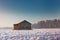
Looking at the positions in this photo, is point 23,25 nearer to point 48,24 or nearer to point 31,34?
point 31,34

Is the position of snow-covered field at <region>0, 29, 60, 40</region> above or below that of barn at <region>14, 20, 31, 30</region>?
below

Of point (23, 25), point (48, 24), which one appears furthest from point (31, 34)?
point (48, 24)

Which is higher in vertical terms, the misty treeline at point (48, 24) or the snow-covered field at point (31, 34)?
the misty treeline at point (48, 24)

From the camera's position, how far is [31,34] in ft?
5.75

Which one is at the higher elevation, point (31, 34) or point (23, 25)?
point (23, 25)

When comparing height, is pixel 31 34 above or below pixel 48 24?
below

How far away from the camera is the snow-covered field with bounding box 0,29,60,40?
1724 millimetres

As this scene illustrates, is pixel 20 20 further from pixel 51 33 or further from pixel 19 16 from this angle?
pixel 51 33

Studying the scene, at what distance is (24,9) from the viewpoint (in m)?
Answer: 1.78

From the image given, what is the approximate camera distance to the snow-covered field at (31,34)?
5.65 feet

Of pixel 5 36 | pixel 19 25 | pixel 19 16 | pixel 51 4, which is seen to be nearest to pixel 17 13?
pixel 19 16

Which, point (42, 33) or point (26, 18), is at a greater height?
point (26, 18)

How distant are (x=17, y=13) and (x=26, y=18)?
156 mm

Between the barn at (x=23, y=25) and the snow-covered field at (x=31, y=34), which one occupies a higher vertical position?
the barn at (x=23, y=25)
